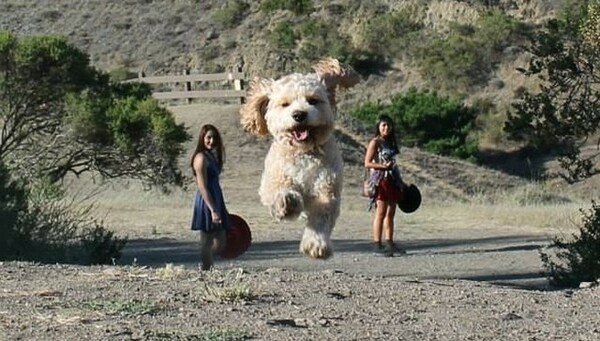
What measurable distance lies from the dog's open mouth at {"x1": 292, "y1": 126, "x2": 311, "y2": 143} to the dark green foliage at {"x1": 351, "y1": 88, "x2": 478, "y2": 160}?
35.6 metres

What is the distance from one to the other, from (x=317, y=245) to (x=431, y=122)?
37.4 metres

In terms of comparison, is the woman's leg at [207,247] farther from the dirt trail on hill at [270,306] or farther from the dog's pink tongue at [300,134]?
the dog's pink tongue at [300,134]

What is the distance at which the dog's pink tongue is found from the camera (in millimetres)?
10328

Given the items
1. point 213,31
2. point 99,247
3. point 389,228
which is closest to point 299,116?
point 99,247

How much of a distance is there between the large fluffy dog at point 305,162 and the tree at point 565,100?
5257mm

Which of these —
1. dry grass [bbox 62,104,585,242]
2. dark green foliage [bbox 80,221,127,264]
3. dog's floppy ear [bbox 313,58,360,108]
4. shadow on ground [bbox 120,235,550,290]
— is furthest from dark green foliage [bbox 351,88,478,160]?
dog's floppy ear [bbox 313,58,360,108]

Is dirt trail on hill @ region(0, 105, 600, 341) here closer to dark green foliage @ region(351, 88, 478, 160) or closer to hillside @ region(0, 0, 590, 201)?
dark green foliage @ region(351, 88, 478, 160)

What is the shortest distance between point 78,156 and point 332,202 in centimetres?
2108

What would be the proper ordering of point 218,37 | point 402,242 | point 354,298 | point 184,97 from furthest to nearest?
1. point 218,37
2. point 184,97
3. point 402,242
4. point 354,298

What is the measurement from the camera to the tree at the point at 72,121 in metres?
30.4

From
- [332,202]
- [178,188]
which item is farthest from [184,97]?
[332,202]

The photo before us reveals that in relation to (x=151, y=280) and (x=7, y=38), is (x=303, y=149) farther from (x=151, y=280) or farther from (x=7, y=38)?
(x=7, y=38)

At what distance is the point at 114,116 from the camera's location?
104ft

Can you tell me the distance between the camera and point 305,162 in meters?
10.5
